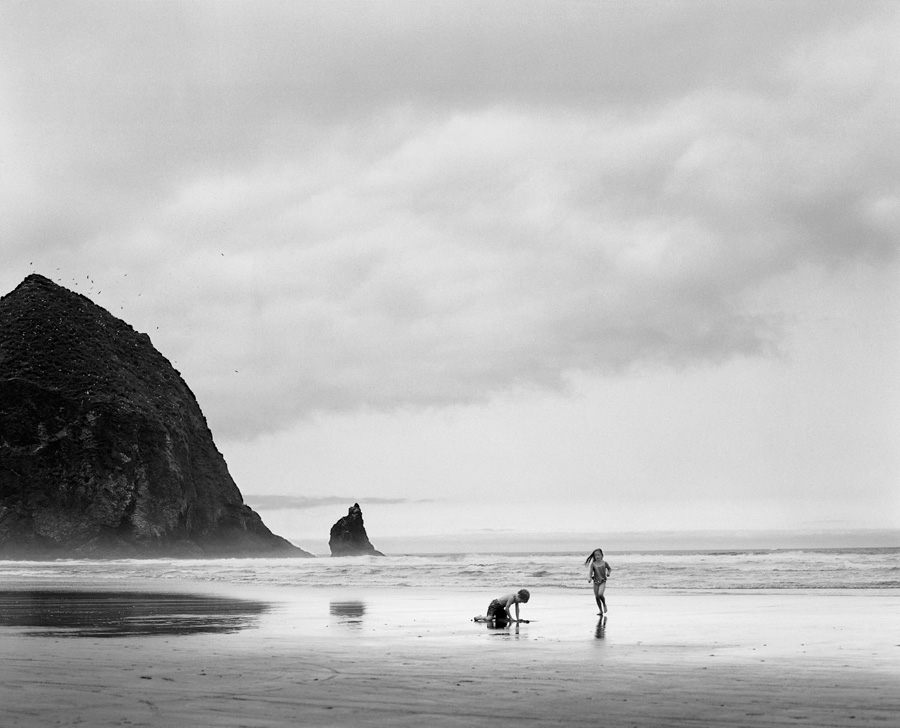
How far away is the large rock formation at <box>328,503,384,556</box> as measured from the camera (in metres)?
125

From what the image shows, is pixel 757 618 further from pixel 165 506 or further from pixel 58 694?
pixel 165 506

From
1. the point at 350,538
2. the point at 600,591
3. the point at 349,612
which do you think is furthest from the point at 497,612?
the point at 350,538

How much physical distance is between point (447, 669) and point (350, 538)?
11441cm

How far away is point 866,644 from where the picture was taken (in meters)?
17.9

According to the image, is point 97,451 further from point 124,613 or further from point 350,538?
point 124,613

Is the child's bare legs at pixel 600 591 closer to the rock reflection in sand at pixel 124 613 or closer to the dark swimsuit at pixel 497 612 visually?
the dark swimsuit at pixel 497 612

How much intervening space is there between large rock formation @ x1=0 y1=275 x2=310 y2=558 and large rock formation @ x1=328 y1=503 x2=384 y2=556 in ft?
31.8

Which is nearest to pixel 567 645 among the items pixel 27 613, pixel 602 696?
pixel 602 696

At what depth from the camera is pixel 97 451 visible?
111 metres

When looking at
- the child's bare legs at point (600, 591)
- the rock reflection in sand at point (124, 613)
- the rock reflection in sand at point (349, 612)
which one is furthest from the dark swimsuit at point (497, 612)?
the rock reflection in sand at point (124, 613)

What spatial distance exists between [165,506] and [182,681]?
105 meters

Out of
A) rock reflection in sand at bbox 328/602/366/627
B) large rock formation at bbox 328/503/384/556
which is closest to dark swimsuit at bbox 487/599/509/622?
rock reflection in sand at bbox 328/602/366/627

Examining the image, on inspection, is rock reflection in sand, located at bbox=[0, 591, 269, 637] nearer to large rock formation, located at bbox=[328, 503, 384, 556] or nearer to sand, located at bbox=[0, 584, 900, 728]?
sand, located at bbox=[0, 584, 900, 728]

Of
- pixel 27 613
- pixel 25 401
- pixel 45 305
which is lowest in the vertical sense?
pixel 27 613
